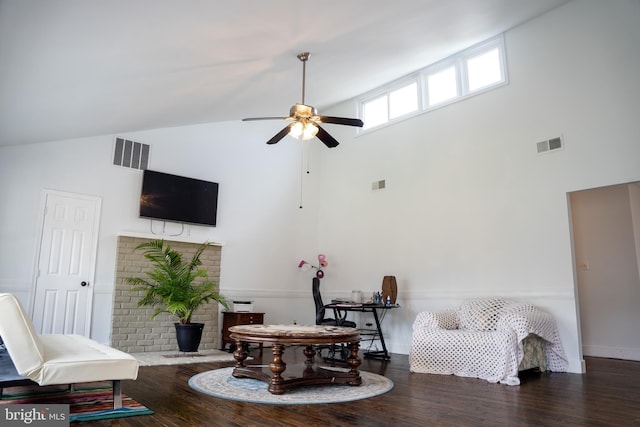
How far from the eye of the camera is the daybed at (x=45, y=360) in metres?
2.53

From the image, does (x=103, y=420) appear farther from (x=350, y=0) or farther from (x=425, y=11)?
(x=425, y=11)

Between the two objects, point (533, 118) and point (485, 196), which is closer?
point (533, 118)

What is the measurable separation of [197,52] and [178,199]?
3.18 meters

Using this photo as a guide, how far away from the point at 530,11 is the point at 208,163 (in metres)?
5.29

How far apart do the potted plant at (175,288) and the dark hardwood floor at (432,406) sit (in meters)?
1.28

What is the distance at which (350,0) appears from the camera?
4184mm

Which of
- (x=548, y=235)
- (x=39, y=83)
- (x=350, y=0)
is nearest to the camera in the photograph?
(x=39, y=83)

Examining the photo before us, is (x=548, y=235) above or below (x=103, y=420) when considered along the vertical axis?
above

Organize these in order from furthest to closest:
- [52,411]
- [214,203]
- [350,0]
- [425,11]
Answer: [214,203] < [425,11] < [350,0] < [52,411]

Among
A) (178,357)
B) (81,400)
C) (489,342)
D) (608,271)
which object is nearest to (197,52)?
(81,400)

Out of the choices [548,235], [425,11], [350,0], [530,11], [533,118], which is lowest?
[548,235]

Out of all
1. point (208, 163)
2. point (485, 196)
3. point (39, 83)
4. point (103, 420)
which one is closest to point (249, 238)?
point (208, 163)

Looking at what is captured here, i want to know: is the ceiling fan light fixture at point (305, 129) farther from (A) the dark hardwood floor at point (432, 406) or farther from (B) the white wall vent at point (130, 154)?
(B) the white wall vent at point (130, 154)

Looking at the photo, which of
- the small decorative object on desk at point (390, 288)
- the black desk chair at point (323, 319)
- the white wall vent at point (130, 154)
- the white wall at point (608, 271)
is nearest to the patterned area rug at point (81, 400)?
the black desk chair at point (323, 319)
